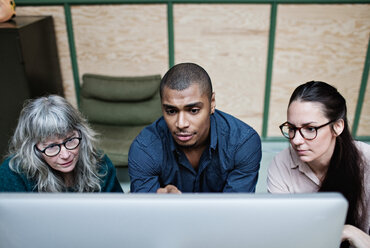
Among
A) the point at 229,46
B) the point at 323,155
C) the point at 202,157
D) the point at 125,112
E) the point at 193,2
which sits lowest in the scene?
the point at 125,112

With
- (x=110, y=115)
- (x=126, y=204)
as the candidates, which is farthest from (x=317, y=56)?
(x=126, y=204)

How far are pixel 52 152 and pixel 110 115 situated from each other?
4.81 feet

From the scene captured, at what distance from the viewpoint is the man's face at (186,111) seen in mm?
1338

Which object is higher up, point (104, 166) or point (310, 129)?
point (310, 129)

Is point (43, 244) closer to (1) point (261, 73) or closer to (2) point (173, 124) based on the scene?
(2) point (173, 124)

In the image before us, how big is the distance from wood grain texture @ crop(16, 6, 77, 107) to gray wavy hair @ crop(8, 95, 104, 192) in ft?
5.25

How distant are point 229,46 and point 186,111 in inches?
69.7

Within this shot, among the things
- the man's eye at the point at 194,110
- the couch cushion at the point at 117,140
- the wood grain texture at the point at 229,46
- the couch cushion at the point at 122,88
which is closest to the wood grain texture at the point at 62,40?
the couch cushion at the point at 122,88

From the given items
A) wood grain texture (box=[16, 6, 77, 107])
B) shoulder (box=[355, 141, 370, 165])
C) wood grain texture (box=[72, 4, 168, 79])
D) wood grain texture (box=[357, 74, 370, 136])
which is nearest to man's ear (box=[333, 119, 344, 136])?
shoulder (box=[355, 141, 370, 165])

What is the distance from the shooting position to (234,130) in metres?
1.60

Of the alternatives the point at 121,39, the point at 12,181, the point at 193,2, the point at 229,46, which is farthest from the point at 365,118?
the point at 12,181

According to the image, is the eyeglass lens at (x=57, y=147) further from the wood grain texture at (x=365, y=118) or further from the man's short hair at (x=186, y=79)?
the wood grain texture at (x=365, y=118)

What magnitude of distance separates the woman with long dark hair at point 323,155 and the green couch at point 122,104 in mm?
1632

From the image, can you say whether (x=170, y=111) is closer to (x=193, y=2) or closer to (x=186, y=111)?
(x=186, y=111)
